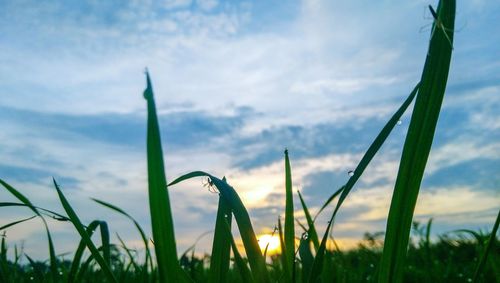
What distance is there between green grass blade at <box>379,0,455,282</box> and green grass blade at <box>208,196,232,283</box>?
1.38ft

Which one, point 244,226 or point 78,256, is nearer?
point 244,226

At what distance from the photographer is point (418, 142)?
921mm

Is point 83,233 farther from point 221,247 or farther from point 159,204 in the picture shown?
point 159,204

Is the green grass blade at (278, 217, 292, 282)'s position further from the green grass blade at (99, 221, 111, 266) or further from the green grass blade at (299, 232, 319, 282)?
the green grass blade at (99, 221, 111, 266)

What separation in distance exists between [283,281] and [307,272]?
97 mm

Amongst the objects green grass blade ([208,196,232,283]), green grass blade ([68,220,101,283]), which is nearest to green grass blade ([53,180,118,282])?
green grass blade ([208,196,232,283])

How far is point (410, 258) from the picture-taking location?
5156mm

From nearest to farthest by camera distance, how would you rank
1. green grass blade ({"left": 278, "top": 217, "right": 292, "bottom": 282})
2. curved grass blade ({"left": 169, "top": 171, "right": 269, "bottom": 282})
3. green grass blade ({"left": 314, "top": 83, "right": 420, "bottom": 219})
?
green grass blade ({"left": 314, "top": 83, "right": 420, "bottom": 219})
curved grass blade ({"left": 169, "top": 171, "right": 269, "bottom": 282})
green grass blade ({"left": 278, "top": 217, "right": 292, "bottom": 282})

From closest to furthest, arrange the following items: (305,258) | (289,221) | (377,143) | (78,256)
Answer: (377,143)
(305,258)
(289,221)
(78,256)

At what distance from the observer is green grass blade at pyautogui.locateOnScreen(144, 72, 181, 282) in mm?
780

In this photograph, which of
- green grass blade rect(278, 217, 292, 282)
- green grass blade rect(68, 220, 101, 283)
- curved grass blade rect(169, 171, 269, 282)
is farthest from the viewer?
green grass blade rect(68, 220, 101, 283)

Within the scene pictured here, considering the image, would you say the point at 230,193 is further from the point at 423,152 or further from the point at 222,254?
the point at 423,152

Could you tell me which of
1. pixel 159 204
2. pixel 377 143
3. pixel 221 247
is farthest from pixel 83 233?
pixel 377 143

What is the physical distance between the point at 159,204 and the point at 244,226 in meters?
0.34
